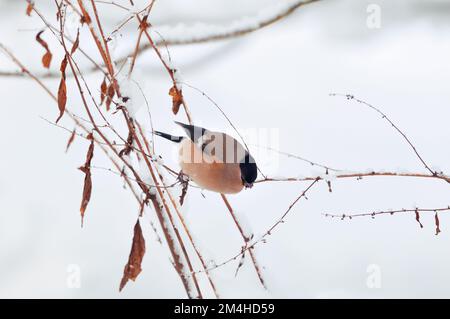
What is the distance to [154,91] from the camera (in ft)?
8.56

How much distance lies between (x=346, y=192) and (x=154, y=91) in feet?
3.52

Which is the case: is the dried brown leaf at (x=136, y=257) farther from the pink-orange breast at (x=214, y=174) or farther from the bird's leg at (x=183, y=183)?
the pink-orange breast at (x=214, y=174)

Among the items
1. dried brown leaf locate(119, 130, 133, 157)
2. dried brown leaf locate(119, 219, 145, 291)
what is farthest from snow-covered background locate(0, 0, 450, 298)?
dried brown leaf locate(119, 130, 133, 157)

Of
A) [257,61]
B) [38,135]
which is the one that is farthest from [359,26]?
[38,135]

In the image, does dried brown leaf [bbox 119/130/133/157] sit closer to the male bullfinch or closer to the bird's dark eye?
the male bullfinch

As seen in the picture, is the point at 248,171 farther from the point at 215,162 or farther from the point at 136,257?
the point at 136,257

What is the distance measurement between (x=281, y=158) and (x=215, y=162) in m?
0.93

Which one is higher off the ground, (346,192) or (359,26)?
(359,26)

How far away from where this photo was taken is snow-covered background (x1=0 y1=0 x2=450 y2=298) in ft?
5.91

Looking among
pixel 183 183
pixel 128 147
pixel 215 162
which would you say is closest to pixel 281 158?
pixel 215 162

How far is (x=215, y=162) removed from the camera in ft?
4.48

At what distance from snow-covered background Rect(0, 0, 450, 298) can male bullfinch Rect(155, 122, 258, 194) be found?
197mm

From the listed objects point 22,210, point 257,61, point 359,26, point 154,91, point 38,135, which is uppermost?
point 359,26
